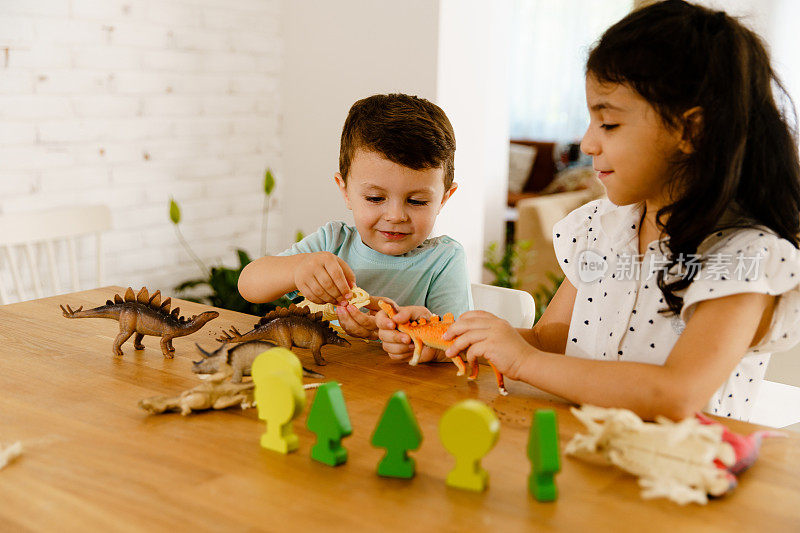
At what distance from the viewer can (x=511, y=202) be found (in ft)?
24.6

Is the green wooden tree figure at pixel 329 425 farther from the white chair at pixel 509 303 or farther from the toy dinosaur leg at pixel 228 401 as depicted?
the white chair at pixel 509 303

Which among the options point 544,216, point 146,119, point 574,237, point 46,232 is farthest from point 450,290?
point 544,216

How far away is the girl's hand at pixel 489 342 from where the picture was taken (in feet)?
3.79

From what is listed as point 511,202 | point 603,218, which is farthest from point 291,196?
point 511,202

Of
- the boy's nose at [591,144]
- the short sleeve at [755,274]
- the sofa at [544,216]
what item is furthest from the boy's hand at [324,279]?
the sofa at [544,216]

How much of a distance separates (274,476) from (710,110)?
83 cm

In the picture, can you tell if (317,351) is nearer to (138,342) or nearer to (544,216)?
(138,342)

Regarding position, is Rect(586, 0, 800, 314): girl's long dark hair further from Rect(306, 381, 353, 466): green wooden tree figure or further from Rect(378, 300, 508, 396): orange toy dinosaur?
Rect(306, 381, 353, 466): green wooden tree figure

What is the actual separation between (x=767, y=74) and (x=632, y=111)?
0.22 m

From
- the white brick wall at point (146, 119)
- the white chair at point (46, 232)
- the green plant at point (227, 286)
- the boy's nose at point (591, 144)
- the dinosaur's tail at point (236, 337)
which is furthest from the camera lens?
the green plant at point (227, 286)

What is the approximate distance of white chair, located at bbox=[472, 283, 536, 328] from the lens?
1761mm

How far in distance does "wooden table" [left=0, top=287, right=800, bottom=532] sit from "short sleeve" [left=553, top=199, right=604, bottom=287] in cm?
37

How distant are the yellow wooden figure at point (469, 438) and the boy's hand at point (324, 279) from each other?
25.1 inches

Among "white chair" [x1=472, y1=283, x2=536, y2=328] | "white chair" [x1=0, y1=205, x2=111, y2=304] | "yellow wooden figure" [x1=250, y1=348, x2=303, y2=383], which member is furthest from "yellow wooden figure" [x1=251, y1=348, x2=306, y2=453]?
"white chair" [x1=0, y1=205, x2=111, y2=304]
